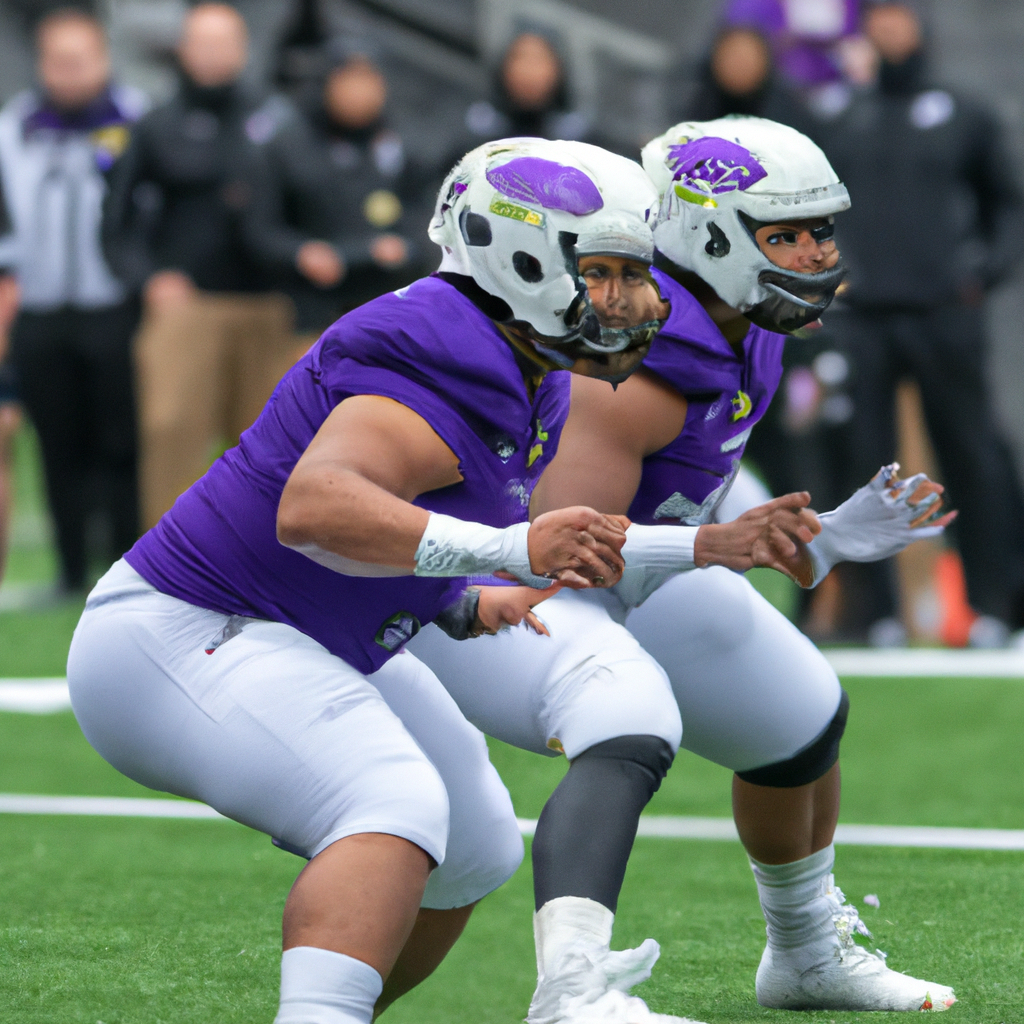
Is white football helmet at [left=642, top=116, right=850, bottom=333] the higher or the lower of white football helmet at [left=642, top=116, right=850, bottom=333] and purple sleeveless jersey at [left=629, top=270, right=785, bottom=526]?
the higher

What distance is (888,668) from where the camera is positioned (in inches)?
285

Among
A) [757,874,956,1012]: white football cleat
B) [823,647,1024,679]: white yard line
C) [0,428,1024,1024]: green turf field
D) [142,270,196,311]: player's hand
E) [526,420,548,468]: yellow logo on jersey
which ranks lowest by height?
[823,647,1024,679]: white yard line

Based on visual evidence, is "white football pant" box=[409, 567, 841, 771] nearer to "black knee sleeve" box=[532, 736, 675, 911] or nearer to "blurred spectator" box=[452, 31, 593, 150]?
"black knee sleeve" box=[532, 736, 675, 911]

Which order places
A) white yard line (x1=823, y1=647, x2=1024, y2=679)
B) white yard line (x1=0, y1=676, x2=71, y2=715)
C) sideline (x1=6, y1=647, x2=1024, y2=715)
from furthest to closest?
white yard line (x1=823, y1=647, x2=1024, y2=679), sideline (x1=6, y1=647, x2=1024, y2=715), white yard line (x1=0, y1=676, x2=71, y2=715)

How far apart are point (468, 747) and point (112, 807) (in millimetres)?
2414

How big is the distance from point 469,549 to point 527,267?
0.47m

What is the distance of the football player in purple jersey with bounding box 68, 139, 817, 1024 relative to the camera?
2.59 metres

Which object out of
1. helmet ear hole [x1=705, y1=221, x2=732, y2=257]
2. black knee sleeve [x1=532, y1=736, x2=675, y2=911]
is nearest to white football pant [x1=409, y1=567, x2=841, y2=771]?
black knee sleeve [x1=532, y1=736, x2=675, y2=911]

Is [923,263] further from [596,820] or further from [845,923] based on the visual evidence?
[596,820]

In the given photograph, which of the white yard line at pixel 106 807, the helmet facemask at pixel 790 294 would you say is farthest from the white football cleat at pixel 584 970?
the white yard line at pixel 106 807

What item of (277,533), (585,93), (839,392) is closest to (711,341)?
(277,533)

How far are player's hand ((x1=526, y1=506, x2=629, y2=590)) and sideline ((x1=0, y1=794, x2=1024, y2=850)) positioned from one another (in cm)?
202

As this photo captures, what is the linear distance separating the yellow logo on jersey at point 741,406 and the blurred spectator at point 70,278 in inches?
206

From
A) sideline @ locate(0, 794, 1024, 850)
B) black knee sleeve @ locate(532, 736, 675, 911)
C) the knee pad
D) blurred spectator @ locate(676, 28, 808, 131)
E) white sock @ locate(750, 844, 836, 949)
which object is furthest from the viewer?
blurred spectator @ locate(676, 28, 808, 131)
